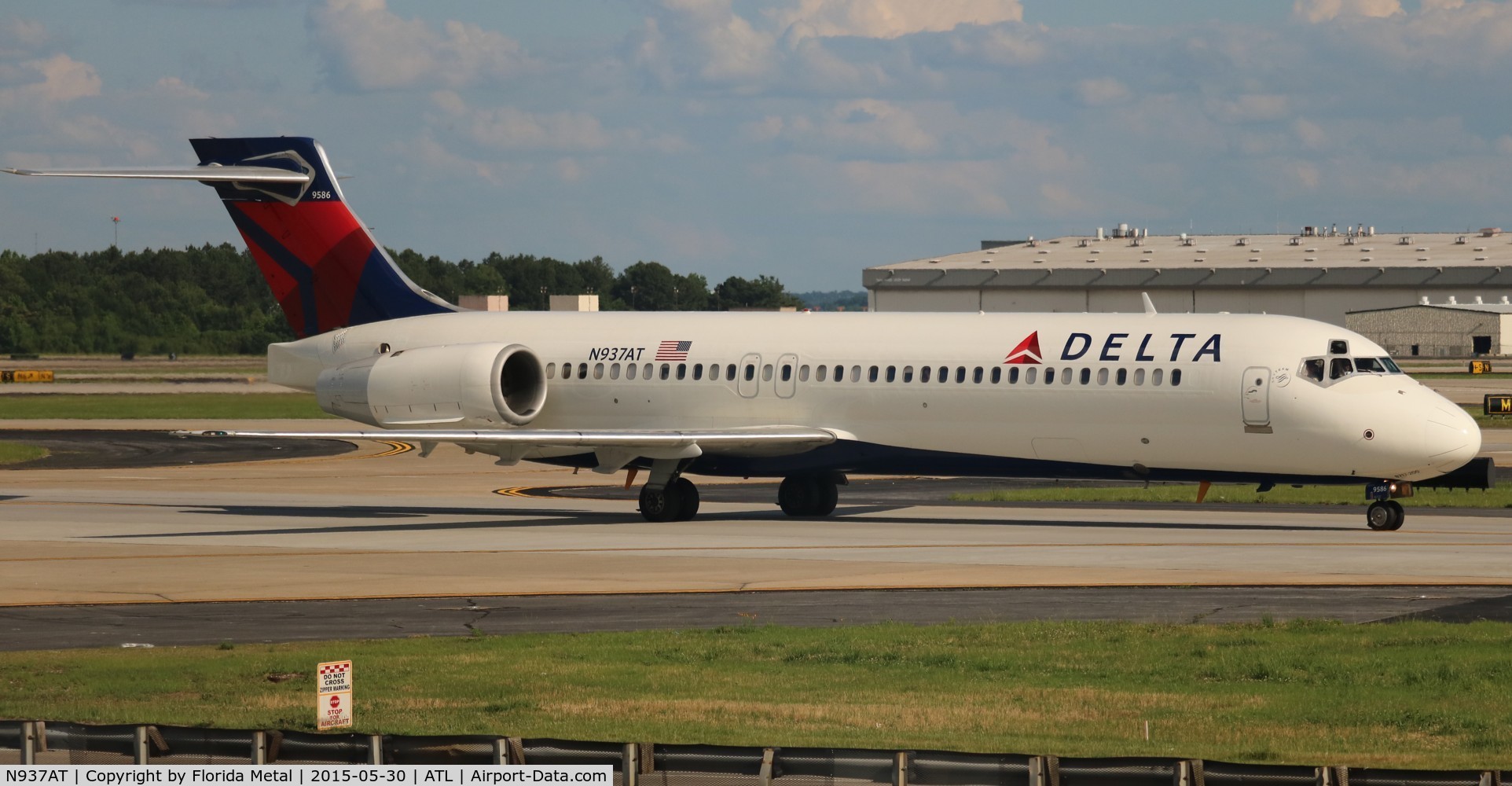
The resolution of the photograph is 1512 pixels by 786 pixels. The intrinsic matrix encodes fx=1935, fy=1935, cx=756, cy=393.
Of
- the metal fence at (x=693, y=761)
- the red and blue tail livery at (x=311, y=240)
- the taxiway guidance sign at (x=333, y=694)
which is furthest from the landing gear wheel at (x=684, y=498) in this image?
the metal fence at (x=693, y=761)

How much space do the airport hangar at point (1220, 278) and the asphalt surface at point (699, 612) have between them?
10395 centimetres

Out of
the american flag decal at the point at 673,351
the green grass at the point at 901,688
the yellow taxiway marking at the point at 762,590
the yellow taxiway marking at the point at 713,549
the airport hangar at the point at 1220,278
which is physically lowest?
the green grass at the point at 901,688

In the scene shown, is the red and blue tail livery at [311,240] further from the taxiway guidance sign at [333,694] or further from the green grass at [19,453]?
the taxiway guidance sign at [333,694]

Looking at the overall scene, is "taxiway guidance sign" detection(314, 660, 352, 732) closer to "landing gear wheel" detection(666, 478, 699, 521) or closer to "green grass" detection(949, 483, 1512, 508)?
"landing gear wheel" detection(666, 478, 699, 521)

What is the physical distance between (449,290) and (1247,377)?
439 ft

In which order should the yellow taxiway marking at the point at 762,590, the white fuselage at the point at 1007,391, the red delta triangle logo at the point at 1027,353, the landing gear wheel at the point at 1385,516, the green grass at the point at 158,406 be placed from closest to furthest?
the yellow taxiway marking at the point at 762,590 < the white fuselage at the point at 1007,391 < the landing gear wheel at the point at 1385,516 < the red delta triangle logo at the point at 1027,353 < the green grass at the point at 158,406

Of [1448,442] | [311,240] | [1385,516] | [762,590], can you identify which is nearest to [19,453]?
[311,240]

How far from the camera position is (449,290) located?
162 metres

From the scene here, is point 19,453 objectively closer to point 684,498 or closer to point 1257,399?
point 684,498

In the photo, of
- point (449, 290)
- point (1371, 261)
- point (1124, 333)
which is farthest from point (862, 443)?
point (449, 290)

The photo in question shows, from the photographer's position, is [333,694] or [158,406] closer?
[333,694]

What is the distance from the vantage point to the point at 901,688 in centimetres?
1759

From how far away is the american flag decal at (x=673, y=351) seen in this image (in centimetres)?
3734

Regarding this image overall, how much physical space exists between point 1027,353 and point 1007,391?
2.59 feet
